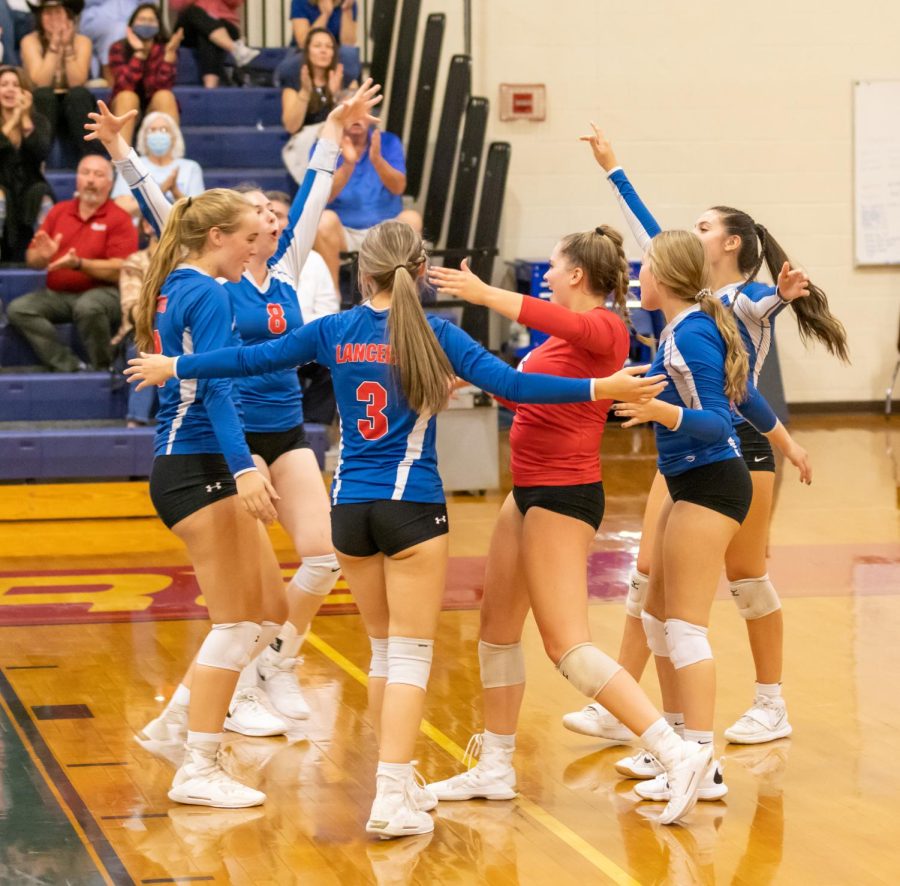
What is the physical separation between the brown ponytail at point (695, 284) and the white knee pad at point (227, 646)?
143cm

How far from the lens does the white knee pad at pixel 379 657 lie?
13.4 ft

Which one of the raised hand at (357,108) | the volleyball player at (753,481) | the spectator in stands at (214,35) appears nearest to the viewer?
the volleyball player at (753,481)

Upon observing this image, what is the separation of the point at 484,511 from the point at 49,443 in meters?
2.41

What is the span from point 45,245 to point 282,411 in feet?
15.9

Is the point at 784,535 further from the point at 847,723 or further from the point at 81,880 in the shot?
the point at 81,880

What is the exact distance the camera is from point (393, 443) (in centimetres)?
390

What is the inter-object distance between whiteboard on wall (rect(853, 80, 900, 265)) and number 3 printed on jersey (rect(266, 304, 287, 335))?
8649mm

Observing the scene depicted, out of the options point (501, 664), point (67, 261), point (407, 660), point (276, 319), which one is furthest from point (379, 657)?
point (67, 261)

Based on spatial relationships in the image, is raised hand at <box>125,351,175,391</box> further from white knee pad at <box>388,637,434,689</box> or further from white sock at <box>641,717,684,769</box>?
white sock at <box>641,717,684,769</box>

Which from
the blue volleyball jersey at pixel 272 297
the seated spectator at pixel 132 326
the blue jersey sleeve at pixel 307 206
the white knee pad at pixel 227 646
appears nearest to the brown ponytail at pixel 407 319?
the white knee pad at pixel 227 646

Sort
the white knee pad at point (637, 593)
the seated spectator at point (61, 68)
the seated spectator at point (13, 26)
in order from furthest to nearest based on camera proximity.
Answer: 1. the seated spectator at point (13, 26)
2. the seated spectator at point (61, 68)
3. the white knee pad at point (637, 593)

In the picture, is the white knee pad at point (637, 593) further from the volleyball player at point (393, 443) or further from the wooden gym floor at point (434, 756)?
the volleyball player at point (393, 443)

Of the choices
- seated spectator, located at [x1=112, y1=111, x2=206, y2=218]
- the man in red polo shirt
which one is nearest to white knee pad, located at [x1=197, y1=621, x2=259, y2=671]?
the man in red polo shirt

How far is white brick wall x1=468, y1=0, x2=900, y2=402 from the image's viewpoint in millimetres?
12375
